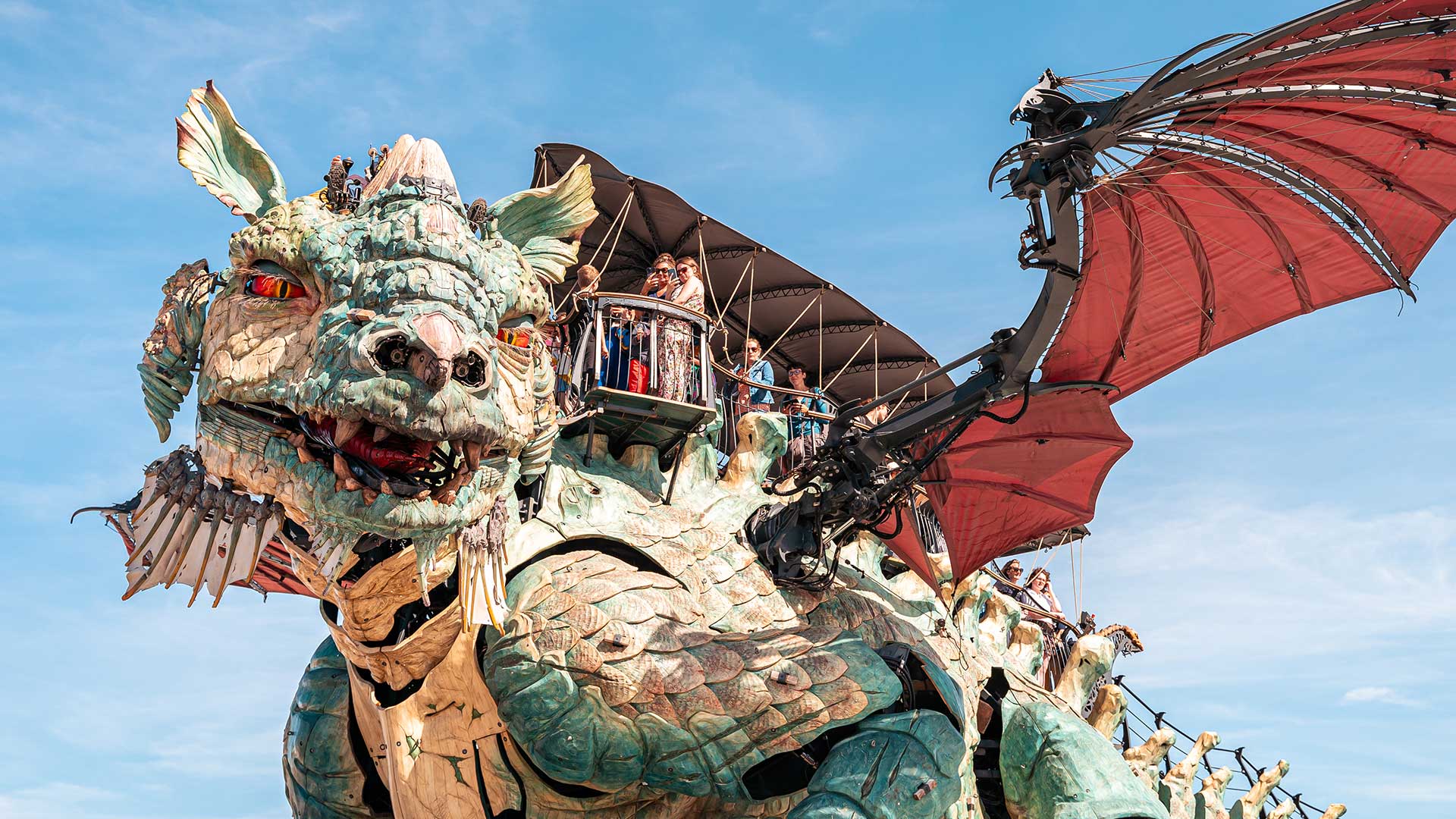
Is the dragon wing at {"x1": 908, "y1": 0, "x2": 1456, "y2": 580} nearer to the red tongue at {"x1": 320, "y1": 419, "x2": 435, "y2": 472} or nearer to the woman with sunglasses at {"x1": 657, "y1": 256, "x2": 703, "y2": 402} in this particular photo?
the woman with sunglasses at {"x1": 657, "y1": 256, "x2": 703, "y2": 402}

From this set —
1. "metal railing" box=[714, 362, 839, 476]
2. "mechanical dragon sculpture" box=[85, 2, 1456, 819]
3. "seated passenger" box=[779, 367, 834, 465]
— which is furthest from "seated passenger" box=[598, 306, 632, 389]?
"seated passenger" box=[779, 367, 834, 465]

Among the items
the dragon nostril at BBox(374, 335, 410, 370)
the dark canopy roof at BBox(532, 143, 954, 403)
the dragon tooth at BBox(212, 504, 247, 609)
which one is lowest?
the dragon tooth at BBox(212, 504, 247, 609)

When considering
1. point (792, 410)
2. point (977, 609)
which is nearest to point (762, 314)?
point (792, 410)

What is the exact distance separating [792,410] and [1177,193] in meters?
2.76

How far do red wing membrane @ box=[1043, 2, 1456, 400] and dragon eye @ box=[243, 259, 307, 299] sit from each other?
3742 millimetres

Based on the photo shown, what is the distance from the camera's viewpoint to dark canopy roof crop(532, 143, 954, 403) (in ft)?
30.5

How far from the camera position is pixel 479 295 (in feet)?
18.5

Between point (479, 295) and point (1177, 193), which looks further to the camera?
point (1177, 193)

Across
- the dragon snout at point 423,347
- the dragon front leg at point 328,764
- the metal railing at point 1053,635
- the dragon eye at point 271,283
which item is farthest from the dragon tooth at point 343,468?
the metal railing at point 1053,635

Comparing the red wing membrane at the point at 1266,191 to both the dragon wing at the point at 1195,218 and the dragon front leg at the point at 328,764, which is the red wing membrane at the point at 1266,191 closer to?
the dragon wing at the point at 1195,218

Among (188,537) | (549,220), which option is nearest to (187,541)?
(188,537)

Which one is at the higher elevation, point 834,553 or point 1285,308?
point 1285,308

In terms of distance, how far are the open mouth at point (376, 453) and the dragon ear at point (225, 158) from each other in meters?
0.91

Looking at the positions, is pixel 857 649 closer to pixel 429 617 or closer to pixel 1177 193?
pixel 429 617
